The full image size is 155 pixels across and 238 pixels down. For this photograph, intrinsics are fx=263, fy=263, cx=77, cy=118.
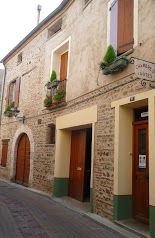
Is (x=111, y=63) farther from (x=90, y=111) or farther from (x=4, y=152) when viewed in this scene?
(x=4, y=152)

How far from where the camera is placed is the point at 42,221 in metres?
5.75

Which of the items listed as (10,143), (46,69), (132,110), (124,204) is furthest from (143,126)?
(10,143)

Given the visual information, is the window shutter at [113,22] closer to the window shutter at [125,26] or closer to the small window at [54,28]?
the window shutter at [125,26]

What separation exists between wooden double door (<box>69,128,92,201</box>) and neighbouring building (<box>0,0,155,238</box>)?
1.2 inches

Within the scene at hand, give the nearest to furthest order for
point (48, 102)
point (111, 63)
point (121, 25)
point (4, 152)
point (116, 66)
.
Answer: point (116, 66) → point (111, 63) → point (121, 25) → point (48, 102) → point (4, 152)

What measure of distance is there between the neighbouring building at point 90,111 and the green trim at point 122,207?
0.02 metres

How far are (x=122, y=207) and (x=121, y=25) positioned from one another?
426 centimetres

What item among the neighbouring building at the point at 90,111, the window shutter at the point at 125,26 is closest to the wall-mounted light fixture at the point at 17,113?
the neighbouring building at the point at 90,111

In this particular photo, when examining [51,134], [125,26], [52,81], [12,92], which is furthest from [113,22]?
[12,92]

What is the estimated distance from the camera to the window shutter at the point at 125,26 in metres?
6.11

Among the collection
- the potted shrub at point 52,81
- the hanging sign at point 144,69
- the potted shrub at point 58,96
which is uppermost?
the potted shrub at point 52,81

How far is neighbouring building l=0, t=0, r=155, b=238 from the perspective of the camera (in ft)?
18.5

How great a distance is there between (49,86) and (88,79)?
2.42 metres

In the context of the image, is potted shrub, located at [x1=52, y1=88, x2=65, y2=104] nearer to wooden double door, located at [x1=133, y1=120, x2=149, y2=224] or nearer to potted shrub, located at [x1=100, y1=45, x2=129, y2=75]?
potted shrub, located at [x1=100, y1=45, x2=129, y2=75]
